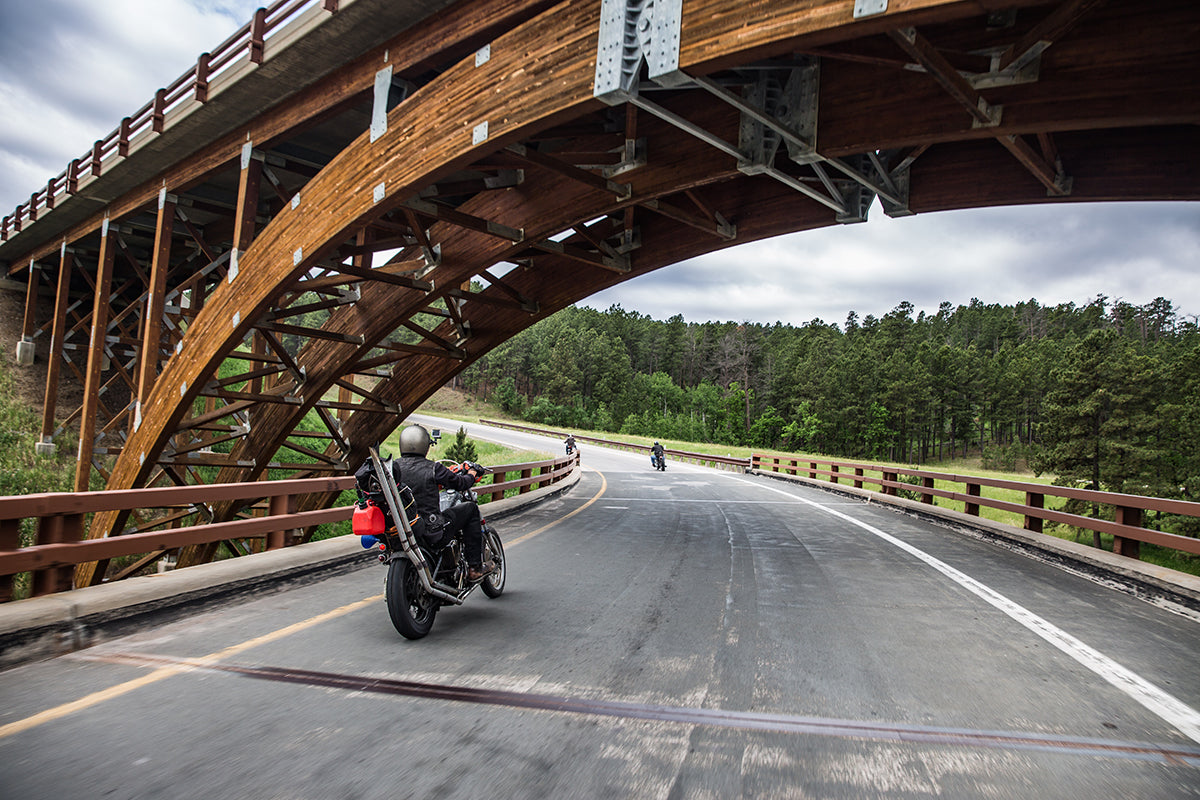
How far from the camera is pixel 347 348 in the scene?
49.3ft

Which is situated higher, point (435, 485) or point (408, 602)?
point (435, 485)

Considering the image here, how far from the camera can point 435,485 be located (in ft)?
18.2

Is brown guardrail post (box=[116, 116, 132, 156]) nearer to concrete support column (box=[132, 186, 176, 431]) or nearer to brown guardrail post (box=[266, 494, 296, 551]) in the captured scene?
concrete support column (box=[132, 186, 176, 431])

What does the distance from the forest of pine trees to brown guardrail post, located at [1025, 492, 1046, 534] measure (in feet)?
166

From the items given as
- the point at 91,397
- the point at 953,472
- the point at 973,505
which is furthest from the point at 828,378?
the point at 91,397

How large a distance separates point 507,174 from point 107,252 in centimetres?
1367

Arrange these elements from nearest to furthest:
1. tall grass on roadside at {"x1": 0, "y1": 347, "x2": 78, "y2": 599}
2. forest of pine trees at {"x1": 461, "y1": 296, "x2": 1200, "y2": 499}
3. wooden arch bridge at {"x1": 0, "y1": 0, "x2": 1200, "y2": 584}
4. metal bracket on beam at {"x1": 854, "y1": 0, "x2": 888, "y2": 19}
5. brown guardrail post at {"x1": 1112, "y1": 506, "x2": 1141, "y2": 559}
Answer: metal bracket on beam at {"x1": 854, "y1": 0, "x2": 888, "y2": 19} → wooden arch bridge at {"x1": 0, "y1": 0, "x2": 1200, "y2": 584} → brown guardrail post at {"x1": 1112, "y1": 506, "x2": 1141, "y2": 559} → tall grass on roadside at {"x1": 0, "y1": 347, "x2": 78, "y2": 599} → forest of pine trees at {"x1": 461, "y1": 296, "x2": 1200, "y2": 499}

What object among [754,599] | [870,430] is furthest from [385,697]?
[870,430]

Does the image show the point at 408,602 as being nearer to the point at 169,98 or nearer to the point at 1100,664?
the point at 1100,664

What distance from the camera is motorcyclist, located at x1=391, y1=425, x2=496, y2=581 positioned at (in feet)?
18.0

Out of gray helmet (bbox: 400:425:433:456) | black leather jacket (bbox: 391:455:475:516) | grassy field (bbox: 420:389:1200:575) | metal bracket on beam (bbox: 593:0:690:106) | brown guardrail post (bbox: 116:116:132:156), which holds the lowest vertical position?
grassy field (bbox: 420:389:1200:575)

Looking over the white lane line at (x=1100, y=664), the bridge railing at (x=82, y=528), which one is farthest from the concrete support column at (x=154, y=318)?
the white lane line at (x=1100, y=664)

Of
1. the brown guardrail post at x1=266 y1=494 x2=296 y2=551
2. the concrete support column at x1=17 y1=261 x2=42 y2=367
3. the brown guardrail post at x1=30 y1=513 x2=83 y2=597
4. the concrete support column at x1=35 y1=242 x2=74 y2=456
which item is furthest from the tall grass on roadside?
the brown guardrail post at x1=30 y1=513 x2=83 y2=597

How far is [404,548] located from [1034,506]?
35.1 ft
